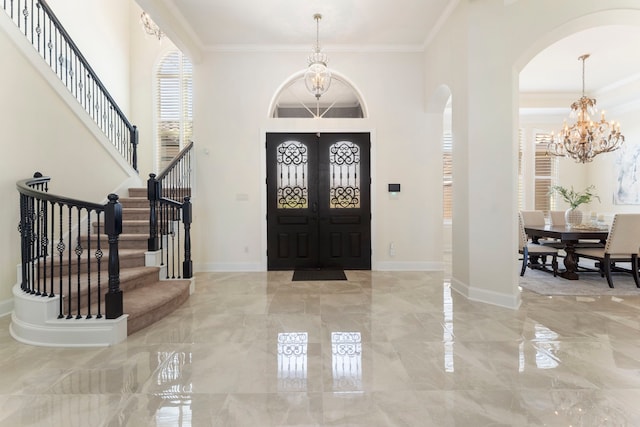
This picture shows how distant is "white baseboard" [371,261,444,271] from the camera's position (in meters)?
5.82

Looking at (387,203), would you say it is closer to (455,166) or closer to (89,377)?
(455,166)

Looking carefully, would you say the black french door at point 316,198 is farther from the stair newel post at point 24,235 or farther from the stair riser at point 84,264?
the stair newel post at point 24,235

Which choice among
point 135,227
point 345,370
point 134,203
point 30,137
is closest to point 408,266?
point 345,370

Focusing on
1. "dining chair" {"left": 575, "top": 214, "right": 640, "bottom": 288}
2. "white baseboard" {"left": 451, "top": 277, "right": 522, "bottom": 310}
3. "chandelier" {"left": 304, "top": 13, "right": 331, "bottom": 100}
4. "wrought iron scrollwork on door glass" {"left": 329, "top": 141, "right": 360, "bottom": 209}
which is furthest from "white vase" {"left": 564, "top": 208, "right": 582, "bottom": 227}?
"chandelier" {"left": 304, "top": 13, "right": 331, "bottom": 100}

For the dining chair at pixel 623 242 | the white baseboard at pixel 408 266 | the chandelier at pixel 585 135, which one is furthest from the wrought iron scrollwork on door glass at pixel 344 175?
the chandelier at pixel 585 135

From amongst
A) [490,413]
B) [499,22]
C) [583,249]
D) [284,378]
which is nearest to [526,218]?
[583,249]

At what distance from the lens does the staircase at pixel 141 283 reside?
317 centimetres

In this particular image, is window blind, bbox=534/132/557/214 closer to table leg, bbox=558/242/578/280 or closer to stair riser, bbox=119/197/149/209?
table leg, bbox=558/242/578/280

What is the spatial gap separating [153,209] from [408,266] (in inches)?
170

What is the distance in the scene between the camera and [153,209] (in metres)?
4.14

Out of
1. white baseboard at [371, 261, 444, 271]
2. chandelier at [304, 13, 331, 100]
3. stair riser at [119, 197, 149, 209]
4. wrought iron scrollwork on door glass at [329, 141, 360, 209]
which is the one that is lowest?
white baseboard at [371, 261, 444, 271]

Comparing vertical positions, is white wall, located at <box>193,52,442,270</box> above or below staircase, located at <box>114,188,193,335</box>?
above

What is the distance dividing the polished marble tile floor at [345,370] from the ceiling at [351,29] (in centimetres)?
383

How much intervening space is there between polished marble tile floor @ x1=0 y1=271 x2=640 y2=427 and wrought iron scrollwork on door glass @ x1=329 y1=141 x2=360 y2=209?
2.44 m
